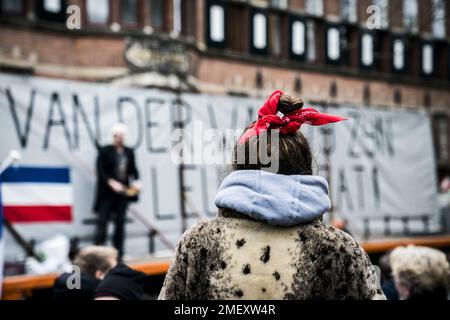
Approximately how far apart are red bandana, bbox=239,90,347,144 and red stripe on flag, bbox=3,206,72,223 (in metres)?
4.73

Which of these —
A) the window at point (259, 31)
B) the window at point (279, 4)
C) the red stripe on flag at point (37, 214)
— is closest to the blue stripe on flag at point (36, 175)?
the red stripe on flag at point (37, 214)

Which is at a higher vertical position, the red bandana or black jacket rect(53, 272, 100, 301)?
the red bandana

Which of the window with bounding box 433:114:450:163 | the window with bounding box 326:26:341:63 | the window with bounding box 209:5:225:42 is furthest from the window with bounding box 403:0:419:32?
the window with bounding box 209:5:225:42

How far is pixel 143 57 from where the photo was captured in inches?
496

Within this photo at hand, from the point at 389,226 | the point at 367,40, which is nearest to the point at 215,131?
the point at 389,226

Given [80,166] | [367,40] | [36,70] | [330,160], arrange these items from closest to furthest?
[80,166] → [330,160] → [36,70] → [367,40]

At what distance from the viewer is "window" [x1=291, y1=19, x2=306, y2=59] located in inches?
694

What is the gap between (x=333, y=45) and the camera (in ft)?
61.6

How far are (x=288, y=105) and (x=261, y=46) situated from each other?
1520cm

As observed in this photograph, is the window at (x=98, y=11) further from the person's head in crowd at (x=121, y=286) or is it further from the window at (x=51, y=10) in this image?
the person's head in crowd at (x=121, y=286)

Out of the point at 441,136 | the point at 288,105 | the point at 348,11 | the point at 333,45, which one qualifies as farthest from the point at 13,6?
the point at 441,136

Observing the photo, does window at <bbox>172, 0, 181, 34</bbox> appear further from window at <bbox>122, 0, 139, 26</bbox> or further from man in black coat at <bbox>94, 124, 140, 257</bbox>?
man in black coat at <bbox>94, 124, 140, 257</bbox>

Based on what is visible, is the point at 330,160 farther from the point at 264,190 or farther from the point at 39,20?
the point at 264,190

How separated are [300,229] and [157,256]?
5399mm
